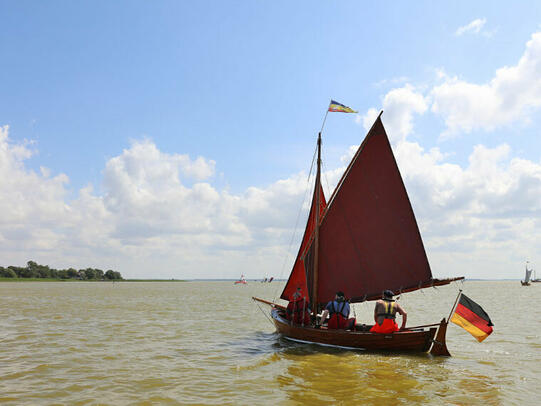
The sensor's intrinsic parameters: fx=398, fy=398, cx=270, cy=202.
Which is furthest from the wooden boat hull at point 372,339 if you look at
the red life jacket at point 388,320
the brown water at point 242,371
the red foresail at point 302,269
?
the red foresail at point 302,269

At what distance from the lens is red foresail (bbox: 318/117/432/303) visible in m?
20.2

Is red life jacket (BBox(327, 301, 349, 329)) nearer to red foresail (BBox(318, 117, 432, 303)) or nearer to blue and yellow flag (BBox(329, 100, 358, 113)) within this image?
red foresail (BBox(318, 117, 432, 303))

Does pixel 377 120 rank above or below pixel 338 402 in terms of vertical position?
above

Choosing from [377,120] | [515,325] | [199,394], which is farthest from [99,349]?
[515,325]

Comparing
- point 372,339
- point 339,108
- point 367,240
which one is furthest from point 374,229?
point 339,108

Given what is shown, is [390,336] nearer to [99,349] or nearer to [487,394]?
[487,394]

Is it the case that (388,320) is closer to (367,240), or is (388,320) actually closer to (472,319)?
(472,319)

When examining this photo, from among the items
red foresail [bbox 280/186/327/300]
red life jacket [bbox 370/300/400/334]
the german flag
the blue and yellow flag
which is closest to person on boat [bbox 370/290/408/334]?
red life jacket [bbox 370/300/400/334]

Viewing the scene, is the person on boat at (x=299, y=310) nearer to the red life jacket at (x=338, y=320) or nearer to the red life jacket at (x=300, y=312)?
the red life jacket at (x=300, y=312)

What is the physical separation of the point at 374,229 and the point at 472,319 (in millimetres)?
6139

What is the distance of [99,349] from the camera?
1859 cm

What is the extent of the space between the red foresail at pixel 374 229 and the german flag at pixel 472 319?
3.32 m

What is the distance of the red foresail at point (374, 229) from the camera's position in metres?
20.2

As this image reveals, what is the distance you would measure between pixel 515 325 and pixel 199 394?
87.7 feet
